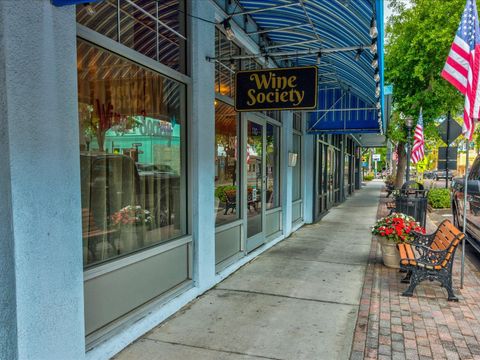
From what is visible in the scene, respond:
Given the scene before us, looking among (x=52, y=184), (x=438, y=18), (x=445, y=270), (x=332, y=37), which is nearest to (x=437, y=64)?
(x=438, y=18)

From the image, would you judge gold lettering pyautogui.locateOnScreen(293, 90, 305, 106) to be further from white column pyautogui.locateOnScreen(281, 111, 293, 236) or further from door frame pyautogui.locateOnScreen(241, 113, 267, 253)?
white column pyautogui.locateOnScreen(281, 111, 293, 236)

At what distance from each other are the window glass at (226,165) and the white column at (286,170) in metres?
2.58

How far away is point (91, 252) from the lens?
3369 mm

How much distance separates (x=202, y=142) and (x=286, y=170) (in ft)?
14.0

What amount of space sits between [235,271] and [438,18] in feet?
46.9

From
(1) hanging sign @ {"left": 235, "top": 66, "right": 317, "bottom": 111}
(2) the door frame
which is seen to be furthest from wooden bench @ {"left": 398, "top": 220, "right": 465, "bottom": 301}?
(2) the door frame

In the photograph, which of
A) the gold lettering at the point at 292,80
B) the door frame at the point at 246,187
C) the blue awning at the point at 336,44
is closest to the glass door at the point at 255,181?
the door frame at the point at 246,187

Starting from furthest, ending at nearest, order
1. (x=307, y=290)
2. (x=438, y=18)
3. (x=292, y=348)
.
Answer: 1. (x=438, y=18)
2. (x=307, y=290)
3. (x=292, y=348)

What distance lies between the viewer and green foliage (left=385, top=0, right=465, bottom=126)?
15.2 meters

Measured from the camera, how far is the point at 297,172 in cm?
1050

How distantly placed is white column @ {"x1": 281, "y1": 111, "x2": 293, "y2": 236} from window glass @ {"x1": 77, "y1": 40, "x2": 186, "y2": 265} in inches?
171

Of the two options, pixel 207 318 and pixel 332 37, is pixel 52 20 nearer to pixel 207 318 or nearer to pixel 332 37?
pixel 207 318

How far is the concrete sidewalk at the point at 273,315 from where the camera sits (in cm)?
354

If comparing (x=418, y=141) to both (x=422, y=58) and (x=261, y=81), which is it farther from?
(x=261, y=81)
